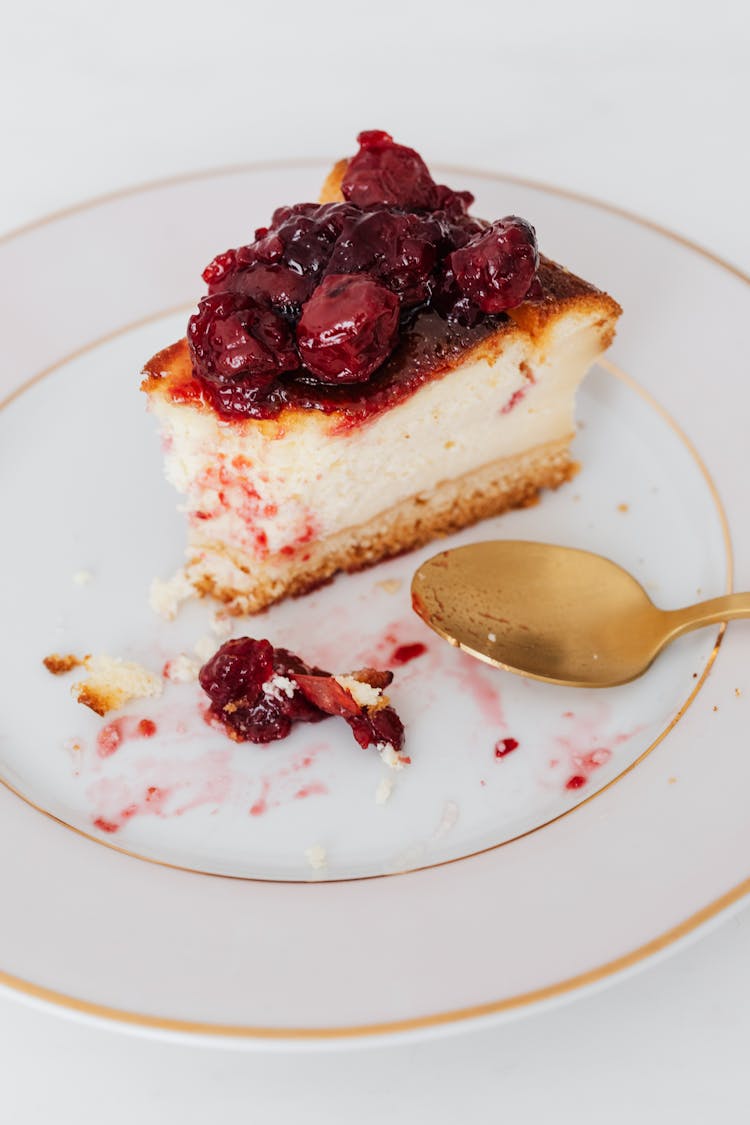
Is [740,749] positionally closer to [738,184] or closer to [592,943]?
[592,943]

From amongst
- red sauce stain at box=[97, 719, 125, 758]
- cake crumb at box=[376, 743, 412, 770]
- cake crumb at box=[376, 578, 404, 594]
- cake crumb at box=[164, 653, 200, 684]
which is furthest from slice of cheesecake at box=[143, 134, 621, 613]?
cake crumb at box=[376, 743, 412, 770]

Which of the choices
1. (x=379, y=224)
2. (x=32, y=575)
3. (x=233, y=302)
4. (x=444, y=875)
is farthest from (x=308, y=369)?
(x=444, y=875)

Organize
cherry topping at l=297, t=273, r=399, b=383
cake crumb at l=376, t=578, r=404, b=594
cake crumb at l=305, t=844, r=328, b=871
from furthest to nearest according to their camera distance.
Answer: cake crumb at l=376, t=578, r=404, b=594 → cherry topping at l=297, t=273, r=399, b=383 → cake crumb at l=305, t=844, r=328, b=871

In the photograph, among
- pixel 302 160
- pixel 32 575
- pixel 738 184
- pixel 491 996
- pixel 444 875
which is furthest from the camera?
pixel 738 184

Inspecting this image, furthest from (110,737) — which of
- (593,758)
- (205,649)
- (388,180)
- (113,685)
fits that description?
(388,180)

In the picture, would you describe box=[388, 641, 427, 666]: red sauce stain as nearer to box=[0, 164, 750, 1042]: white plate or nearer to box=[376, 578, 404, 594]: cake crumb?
box=[0, 164, 750, 1042]: white plate

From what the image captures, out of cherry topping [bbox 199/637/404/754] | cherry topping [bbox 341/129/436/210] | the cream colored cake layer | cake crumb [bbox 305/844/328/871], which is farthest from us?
cherry topping [bbox 341/129/436/210]

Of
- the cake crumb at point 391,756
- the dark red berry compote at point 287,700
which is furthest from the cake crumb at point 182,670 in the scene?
the cake crumb at point 391,756
